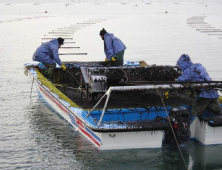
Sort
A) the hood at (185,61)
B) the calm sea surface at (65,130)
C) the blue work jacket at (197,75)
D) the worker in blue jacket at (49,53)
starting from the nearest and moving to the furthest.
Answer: the calm sea surface at (65,130), the blue work jacket at (197,75), the hood at (185,61), the worker in blue jacket at (49,53)

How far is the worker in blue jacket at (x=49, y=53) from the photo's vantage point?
12.7 m

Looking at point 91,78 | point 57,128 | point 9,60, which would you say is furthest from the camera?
point 9,60

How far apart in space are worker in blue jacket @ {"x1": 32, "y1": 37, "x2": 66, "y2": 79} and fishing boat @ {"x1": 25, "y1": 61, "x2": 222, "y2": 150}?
3.70 feet

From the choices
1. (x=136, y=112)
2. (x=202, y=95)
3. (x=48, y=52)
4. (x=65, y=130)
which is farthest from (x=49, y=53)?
(x=202, y=95)

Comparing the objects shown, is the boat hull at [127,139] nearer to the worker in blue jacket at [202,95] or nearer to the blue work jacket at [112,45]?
the worker in blue jacket at [202,95]

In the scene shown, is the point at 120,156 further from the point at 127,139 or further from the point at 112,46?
the point at 112,46

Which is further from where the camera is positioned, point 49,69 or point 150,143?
point 49,69

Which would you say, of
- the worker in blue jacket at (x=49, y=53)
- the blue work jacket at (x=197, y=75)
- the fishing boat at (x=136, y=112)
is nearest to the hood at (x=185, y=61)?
the blue work jacket at (x=197, y=75)

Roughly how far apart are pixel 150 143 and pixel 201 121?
119 centimetres

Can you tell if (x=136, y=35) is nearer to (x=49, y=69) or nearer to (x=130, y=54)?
(x=130, y=54)

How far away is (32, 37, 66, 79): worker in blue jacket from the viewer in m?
12.7

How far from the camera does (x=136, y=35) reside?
99.2 ft

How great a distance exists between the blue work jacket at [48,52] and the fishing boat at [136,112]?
4.22 ft

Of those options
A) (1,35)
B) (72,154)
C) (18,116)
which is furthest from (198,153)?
(1,35)
